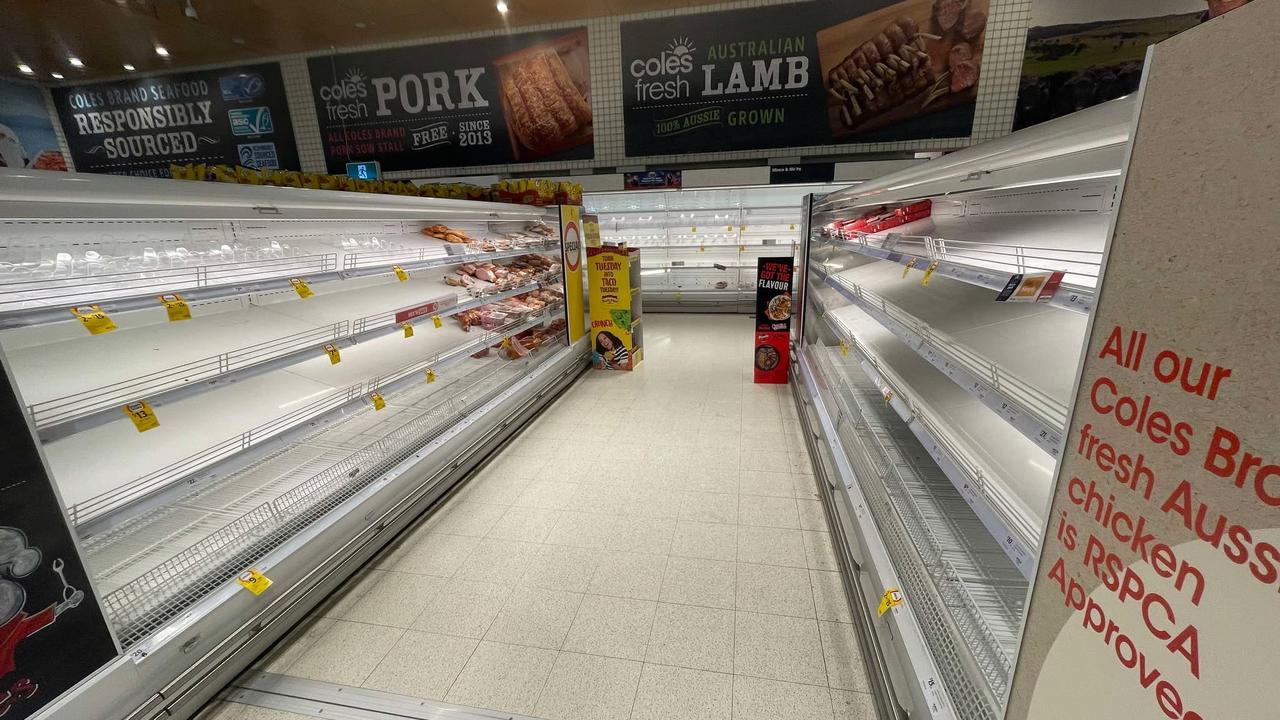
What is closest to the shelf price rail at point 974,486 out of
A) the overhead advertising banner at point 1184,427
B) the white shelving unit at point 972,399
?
the white shelving unit at point 972,399

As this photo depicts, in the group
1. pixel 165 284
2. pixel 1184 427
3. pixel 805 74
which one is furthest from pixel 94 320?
pixel 805 74

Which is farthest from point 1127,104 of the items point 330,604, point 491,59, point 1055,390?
point 491,59

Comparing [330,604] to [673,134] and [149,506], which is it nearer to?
[149,506]

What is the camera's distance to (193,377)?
1.84 meters

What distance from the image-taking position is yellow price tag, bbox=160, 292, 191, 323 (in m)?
1.67

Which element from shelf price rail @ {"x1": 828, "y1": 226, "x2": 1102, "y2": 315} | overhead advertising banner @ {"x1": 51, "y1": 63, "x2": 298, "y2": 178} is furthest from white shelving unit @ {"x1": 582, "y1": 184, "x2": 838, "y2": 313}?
shelf price rail @ {"x1": 828, "y1": 226, "x2": 1102, "y2": 315}

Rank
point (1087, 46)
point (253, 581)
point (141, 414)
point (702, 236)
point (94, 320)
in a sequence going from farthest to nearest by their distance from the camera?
point (702, 236) → point (1087, 46) → point (253, 581) → point (141, 414) → point (94, 320)

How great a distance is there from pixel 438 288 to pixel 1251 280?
387 centimetres

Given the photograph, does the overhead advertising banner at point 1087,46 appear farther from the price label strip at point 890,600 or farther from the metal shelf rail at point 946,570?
the price label strip at point 890,600

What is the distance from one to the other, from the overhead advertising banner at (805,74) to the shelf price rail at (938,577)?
466cm

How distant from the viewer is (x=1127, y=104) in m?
0.93

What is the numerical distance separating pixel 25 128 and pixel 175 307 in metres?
9.55

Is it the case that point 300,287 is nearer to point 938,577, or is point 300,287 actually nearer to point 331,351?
point 331,351

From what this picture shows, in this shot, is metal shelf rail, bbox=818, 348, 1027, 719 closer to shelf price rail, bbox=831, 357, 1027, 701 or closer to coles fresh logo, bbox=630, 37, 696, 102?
shelf price rail, bbox=831, 357, 1027, 701
